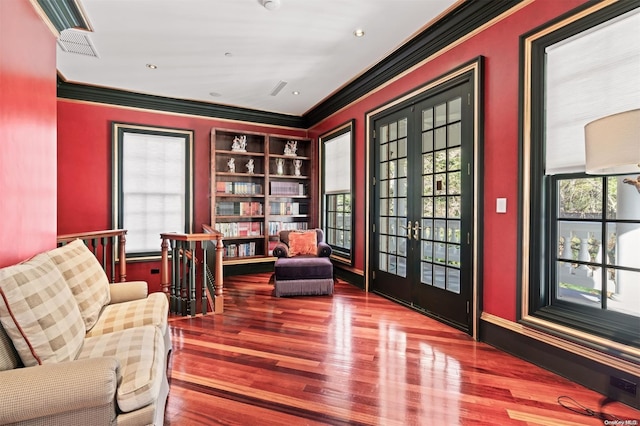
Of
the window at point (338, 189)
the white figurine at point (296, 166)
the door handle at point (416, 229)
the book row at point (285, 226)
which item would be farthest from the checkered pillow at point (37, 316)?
the white figurine at point (296, 166)

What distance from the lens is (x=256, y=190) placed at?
237 inches

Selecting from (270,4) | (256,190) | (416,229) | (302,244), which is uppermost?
(270,4)

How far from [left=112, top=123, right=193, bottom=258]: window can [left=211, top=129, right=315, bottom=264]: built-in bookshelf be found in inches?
21.9

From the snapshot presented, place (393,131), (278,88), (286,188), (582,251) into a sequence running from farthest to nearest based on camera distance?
(286,188), (278,88), (393,131), (582,251)

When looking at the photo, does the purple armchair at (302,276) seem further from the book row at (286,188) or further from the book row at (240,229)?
the book row at (286,188)

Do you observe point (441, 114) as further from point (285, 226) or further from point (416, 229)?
point (285, 226)

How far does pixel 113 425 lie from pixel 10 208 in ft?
6.09

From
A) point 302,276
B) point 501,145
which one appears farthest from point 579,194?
point 302,276

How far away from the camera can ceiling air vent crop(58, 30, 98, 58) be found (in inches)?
131

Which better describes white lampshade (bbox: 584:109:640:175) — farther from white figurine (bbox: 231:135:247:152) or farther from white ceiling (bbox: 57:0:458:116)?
white figurine (bbox: 231:135:247:152)

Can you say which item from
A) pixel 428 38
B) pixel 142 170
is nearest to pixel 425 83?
pixel 428 38

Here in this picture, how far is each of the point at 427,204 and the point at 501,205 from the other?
3.07 feet

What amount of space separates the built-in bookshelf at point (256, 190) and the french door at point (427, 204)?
7.15 feet

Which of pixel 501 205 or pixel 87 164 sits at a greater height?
pixel 87 164
